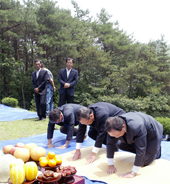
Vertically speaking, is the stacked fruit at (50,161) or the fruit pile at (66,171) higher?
the stacked fruit at (50,161)

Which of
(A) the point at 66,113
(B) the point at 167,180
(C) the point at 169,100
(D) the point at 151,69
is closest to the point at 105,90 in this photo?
(D) the point at 151,69

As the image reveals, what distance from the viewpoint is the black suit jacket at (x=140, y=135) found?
227 cm

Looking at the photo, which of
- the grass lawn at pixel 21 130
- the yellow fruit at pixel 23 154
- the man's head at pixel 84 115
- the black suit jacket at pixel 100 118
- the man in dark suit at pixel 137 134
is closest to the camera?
the yellow fruit at pixel 23 154

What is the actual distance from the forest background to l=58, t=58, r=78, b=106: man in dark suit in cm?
866

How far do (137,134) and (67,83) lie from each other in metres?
3.38

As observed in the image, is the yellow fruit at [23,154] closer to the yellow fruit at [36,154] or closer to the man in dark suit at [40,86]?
the yellow fruit at [36,154]

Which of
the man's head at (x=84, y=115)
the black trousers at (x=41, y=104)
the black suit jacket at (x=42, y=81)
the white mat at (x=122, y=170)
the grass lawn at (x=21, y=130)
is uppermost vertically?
the black suit jacket at (x=42, y=81)

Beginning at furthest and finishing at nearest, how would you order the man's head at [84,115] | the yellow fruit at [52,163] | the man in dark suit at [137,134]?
the man's head at [84,115]
the man in dark suit at [137,134]
the yellow fruit at [52,163]

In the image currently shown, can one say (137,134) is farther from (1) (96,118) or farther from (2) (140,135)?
(1) (96,118)

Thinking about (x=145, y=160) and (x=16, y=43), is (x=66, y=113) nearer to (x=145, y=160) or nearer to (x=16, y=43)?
(x=145, y=160)

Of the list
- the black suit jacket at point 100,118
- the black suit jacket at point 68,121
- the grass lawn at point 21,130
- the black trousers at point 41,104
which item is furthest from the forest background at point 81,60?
the black suit jacket at point 100,118

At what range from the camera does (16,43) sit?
16.9 meters

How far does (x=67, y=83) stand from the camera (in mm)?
5398

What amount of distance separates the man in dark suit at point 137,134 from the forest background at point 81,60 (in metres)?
11.2
